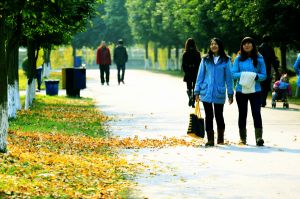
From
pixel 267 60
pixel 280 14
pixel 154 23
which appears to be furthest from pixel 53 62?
pixel 267 60

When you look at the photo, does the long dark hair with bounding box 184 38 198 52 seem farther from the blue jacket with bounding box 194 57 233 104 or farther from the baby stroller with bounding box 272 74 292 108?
the blue jacket with bounding box 194 57 233 104

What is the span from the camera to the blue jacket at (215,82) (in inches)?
608

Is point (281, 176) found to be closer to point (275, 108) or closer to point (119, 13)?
point (275, 108)

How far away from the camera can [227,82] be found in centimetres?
1560

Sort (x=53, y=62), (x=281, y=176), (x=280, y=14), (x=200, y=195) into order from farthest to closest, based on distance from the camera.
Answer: (x=53, y=62) < (x=280, y=14) < (x=281, y=176) < (x=200, y=195)

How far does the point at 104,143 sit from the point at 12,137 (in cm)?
185

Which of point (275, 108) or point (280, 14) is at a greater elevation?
point (280, 14)

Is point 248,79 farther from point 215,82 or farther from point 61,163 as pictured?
point 61,163

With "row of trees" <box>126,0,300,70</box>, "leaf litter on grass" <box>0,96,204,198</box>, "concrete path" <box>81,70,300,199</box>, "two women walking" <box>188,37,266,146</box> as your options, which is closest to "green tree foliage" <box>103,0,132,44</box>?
"row of trees" <box>126,0,300,70</box>

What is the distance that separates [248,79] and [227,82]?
1.15 feet

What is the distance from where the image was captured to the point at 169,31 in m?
72.9

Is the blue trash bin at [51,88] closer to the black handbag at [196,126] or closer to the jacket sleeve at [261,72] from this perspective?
the black handbag at [196,126]

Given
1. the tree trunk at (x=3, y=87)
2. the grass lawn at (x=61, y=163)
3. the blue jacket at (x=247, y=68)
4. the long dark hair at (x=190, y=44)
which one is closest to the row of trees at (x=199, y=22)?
the long dark hair at (x=190, y=44)

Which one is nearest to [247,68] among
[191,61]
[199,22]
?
[191,61]
